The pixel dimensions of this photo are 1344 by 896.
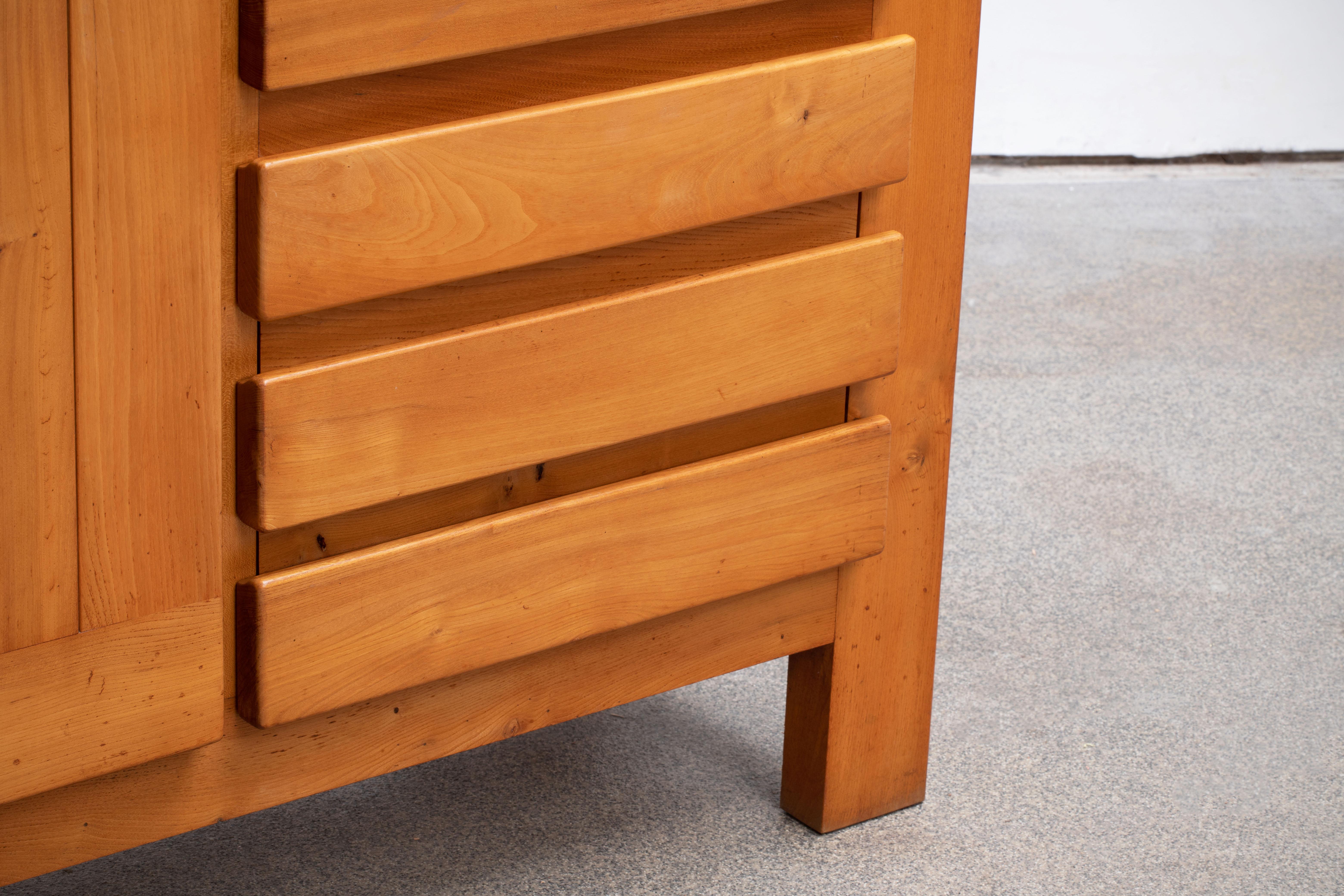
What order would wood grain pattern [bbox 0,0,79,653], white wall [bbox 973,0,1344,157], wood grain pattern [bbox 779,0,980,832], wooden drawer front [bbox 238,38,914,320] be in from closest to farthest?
wood grain pattern [bbox 0,0,79,653] → wooden drawer front [bbox 238,38,914,320] → wood grain pattern [bbox 779,0,980,832] → white wall [bbox 973,0,1344,157]

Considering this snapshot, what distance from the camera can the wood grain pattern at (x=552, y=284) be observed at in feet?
3.10

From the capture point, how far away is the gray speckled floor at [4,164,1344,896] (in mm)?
1262

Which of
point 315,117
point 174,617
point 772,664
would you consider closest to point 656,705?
point 772,664

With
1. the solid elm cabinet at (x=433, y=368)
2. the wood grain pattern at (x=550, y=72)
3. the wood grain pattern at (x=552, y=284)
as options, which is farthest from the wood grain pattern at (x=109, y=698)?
the wood grain pattern at (x=550, y=72)

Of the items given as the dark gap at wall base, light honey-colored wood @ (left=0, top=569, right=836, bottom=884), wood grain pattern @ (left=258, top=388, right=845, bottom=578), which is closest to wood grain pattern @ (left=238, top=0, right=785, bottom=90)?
wood grain pattern @ (left=258, top=388, right=845, bottom=578)

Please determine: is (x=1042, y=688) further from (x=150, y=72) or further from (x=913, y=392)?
(x=150, y=72)

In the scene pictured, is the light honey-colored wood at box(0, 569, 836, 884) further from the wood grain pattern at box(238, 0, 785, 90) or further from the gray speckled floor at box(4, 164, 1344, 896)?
the wood grain pattern at box(238, 0, 785, 90)

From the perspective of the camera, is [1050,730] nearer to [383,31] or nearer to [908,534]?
[908,534]

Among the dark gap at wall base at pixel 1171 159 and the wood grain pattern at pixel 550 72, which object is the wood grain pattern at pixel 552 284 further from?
the dark gap at wall base at pixel 1171 159

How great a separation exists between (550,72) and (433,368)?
0.66 ft

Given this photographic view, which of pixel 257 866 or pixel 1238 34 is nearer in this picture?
pixel 257 866

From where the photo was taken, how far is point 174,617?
92 cm

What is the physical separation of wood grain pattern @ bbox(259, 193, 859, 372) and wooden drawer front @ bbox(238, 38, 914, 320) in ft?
0.08

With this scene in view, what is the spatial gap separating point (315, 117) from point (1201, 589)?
1220 mm
